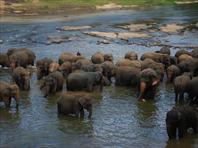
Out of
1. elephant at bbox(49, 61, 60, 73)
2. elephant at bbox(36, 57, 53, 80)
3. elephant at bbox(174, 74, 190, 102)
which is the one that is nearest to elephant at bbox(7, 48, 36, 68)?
elephant at bbox(36, 57, 53, 80)

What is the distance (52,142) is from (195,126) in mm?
3633

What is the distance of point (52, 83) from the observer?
1653 cm

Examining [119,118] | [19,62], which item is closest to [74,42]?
[19,62]

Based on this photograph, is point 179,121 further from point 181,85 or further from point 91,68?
point 91,68

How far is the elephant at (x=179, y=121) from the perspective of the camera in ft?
39.6

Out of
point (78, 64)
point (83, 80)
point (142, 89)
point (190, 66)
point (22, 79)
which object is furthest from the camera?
point (78, 64)

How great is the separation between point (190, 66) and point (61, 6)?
112ft

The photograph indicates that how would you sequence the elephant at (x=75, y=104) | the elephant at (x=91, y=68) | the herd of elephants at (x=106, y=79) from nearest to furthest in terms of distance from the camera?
the herd of elephants at (x=106, y=79) < the elephant at (x=75, y=104) < the elephant at (x=91, y=68)

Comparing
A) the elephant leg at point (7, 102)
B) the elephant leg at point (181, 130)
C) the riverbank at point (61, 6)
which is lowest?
the elephant leg at point (181, 130)

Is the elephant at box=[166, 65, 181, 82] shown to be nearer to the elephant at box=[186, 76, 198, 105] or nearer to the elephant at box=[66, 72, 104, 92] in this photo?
the elephant at box=[66, 72, 104, 92]

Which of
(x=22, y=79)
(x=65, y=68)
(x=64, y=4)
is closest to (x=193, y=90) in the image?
(x=65, y=68)

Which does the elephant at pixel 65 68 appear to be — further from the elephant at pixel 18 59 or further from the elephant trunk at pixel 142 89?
the elephant trunk at pixel 142 89

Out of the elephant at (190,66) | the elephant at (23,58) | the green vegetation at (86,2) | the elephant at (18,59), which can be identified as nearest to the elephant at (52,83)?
the elephant at (18,59)

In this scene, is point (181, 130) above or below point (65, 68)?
below
